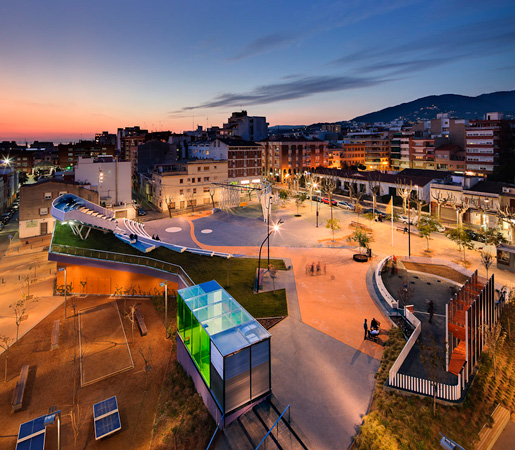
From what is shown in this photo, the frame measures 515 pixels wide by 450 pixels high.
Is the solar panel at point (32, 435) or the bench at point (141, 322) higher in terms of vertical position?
the bench at point (141, 322)

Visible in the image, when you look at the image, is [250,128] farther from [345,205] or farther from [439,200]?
[439,200]

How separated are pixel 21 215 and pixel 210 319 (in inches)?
1569

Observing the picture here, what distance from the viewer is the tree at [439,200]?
159 ft

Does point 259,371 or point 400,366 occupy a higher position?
point 259,371

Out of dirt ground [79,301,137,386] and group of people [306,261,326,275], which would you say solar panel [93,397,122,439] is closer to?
dirt ground [79,301,137,386]

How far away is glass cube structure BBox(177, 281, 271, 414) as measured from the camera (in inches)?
501

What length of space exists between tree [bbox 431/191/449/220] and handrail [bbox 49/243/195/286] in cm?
4291

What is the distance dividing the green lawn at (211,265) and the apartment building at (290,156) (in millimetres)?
64757

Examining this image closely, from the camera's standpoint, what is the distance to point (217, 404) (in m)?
13.1

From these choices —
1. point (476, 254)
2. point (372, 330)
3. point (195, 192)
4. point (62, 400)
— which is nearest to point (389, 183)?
point (476, 254)

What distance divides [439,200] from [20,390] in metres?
54.7

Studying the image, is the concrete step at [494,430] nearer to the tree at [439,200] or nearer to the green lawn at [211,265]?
the green lawn at [211,265]

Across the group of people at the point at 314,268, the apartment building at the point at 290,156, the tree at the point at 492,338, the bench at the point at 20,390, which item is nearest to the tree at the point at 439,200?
the group of people at the point at 314,268

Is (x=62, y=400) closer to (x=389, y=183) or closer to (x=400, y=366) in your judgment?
(x=400, y=366)
